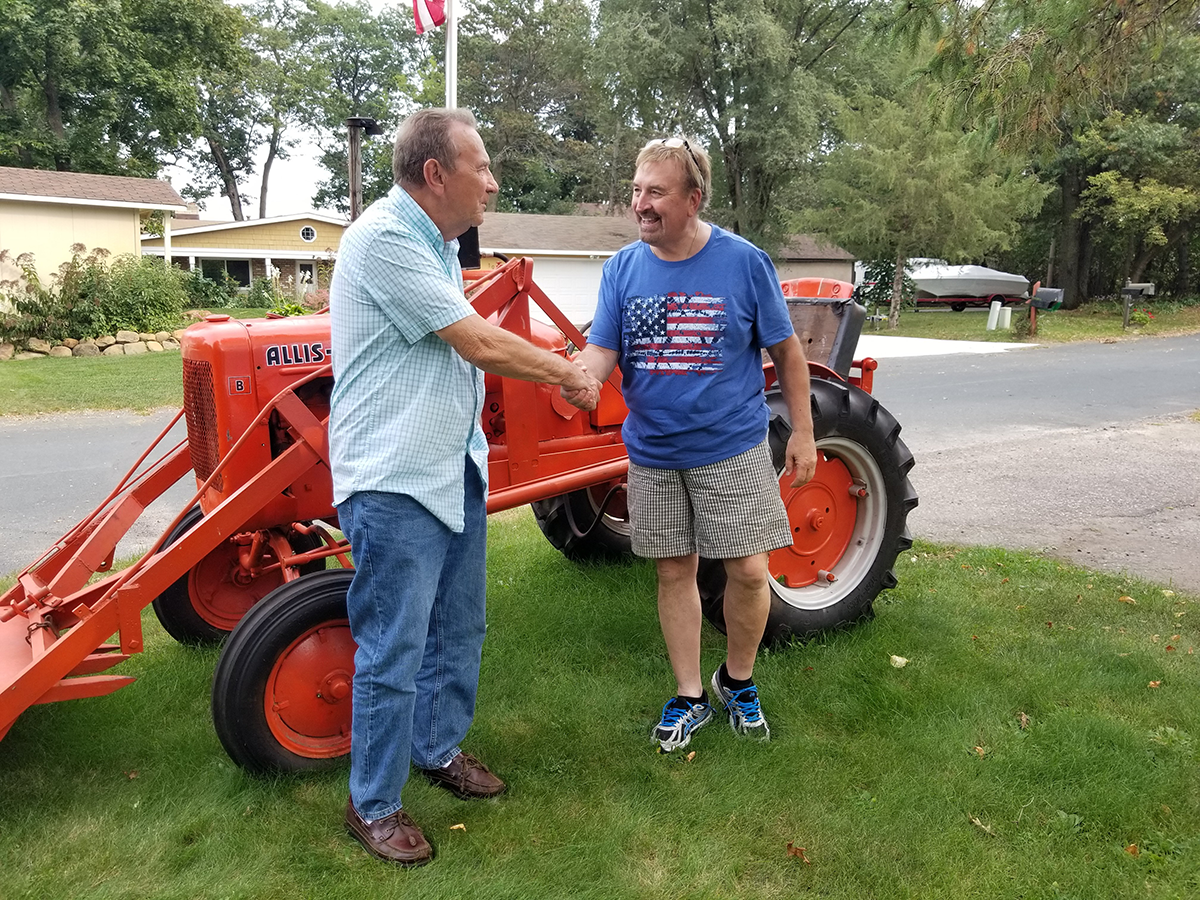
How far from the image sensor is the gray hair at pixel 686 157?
2.77 meters

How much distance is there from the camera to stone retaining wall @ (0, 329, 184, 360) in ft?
52.6

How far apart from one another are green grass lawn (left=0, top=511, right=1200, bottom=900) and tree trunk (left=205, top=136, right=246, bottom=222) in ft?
149

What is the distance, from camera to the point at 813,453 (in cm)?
306

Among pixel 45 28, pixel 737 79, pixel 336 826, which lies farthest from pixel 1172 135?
pixel 45 28

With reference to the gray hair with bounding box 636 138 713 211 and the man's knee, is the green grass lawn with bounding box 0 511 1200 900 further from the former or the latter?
the gray hair with bounding box 636 138 713 211

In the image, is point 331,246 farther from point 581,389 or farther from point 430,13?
point 581,389

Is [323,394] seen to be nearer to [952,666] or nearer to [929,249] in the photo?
[952,666]

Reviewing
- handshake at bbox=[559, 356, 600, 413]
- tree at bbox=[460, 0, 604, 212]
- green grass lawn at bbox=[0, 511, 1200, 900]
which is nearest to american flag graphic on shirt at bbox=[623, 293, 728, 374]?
handshake at bbox=[559, 356, 600, 413]

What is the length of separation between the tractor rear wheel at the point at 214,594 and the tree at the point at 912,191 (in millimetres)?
21458

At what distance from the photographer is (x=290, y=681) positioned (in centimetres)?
286

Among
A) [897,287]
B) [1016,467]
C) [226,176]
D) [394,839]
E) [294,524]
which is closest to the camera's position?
A: [394,839]

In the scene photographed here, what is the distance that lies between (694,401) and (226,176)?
4867 cm

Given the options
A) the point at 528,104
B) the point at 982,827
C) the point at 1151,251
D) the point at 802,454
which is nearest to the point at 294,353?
the point at 802,454

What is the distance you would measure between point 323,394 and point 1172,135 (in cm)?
2688
